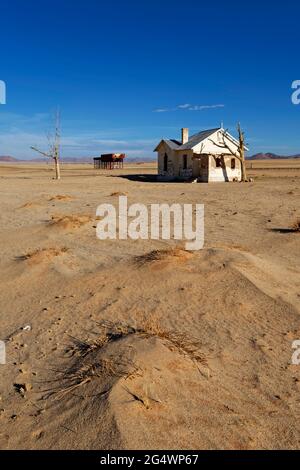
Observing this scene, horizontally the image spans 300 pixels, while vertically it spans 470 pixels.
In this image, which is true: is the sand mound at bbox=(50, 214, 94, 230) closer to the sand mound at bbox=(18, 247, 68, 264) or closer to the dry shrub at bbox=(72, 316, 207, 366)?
the sand mound at bbox=(18, 247, 68, 264)

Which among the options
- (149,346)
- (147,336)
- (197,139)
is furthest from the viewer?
(197,139)

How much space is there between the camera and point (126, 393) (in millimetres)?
3586

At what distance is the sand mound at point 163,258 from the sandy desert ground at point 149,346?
0.03 m

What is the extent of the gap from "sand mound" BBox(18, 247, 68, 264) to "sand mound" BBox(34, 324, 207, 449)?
3.26 metres

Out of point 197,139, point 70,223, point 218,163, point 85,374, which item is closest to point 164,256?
point 85,374

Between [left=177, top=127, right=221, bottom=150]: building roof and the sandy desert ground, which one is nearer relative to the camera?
the sandy desert ground

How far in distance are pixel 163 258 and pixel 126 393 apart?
3.60 m

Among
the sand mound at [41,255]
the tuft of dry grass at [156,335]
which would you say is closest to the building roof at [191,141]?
the sand mound at [41,255]

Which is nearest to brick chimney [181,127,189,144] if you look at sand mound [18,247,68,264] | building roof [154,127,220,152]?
building roof [154,127,220,152]

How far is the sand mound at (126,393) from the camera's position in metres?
3.23

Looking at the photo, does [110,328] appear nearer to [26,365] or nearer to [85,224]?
[26,365]

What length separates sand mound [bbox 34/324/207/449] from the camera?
3.23 m

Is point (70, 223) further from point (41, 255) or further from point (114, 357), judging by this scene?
point (114, 357)

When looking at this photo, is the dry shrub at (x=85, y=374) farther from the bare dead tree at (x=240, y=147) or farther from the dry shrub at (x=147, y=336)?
the bare dead tree at (x=240, y=147)
